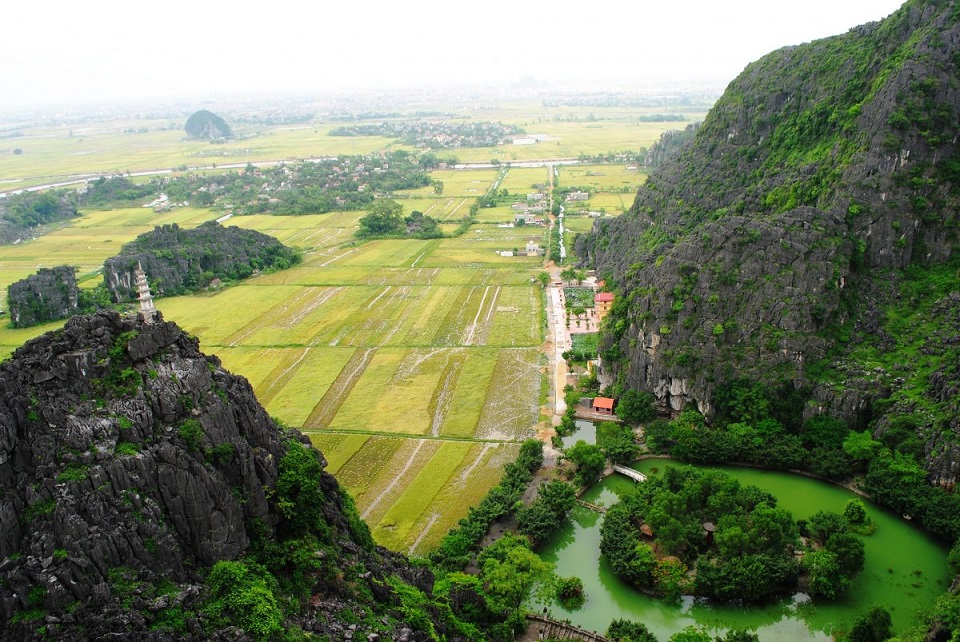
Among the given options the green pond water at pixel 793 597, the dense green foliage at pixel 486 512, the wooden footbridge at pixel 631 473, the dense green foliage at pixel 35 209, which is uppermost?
the dense green foliage at pixel 35 209

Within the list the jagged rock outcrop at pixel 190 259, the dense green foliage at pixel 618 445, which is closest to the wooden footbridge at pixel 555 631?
the dense green foliage at pixel 618 445

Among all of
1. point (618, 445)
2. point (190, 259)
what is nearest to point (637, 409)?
point (618, 445)

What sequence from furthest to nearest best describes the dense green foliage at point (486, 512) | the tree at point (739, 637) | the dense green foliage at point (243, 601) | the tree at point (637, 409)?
1. the tree at point (637, 409)
2. the dense green foliage at point (486, 512)
3. the tree at point (739, 637)
4. the dense green foliage at point (243, 601)

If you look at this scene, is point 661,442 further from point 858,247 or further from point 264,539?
point 264,539

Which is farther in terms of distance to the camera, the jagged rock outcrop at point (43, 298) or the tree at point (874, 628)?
the jagged rock outcrop at point (43, 298)

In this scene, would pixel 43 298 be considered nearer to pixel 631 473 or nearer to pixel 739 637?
pixel 631 473

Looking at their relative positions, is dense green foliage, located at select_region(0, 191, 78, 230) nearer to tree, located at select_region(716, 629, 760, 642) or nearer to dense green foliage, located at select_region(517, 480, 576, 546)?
dense green foliage, located at select_region(517, 480, 576, 546)

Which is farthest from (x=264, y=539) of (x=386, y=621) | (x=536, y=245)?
(x=536, y=245)

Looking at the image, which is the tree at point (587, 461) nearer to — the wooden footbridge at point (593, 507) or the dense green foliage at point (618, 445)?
the dense green foliage at point (618, 445)
